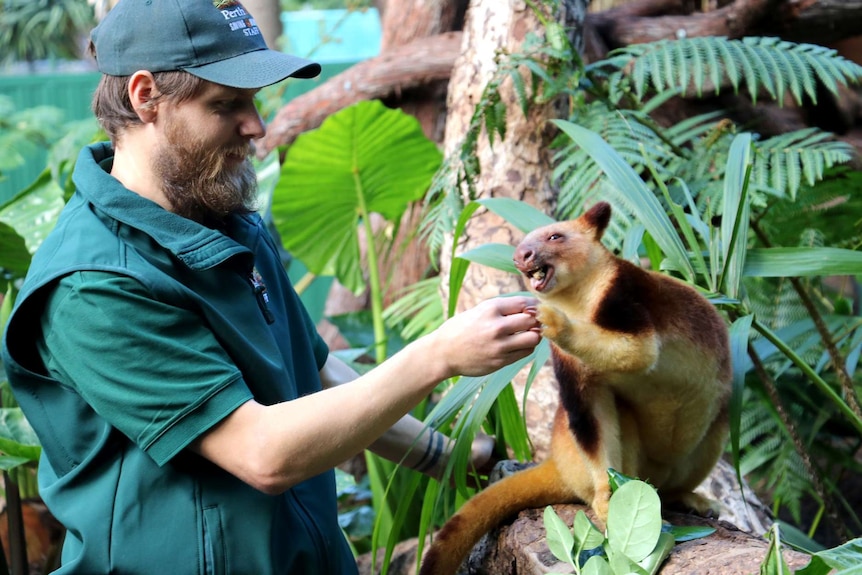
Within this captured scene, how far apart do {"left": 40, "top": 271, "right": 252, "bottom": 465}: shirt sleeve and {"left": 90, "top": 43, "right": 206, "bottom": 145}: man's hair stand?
44 cm

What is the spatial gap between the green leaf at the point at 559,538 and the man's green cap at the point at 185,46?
1110 mm

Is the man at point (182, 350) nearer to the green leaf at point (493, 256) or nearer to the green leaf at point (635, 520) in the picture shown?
the green leaf at point (635, 520)

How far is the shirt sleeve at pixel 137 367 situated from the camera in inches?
65.6

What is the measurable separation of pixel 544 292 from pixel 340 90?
11.4 feet

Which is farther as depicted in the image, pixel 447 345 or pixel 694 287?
pixel 694 287

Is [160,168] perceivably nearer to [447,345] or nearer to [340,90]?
[447,345]

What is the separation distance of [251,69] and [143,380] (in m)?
0.71

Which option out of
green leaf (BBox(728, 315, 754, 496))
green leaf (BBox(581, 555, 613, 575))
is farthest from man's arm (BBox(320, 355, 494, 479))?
green leaf (BBox(728, 315, 754, 496))

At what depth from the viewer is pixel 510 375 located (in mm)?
2146

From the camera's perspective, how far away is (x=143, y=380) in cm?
167

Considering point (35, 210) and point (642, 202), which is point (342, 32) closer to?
point (35, 210)

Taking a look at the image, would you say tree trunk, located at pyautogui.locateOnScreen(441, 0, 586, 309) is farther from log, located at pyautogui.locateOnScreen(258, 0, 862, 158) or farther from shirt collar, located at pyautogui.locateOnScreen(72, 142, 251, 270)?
log, located at pyautogui.locateOnScreen(258, 0, 862, 158)

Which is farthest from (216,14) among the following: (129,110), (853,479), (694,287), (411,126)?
(853,479)

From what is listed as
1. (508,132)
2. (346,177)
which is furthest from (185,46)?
(346,177)
